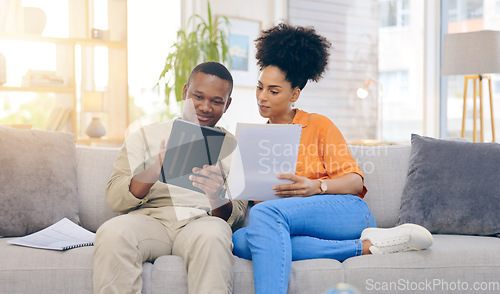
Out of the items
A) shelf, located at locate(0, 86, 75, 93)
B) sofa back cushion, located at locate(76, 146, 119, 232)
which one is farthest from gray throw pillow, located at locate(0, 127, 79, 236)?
shelf, located at locate(0, 86, 75, 93)

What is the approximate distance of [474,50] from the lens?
337 cm

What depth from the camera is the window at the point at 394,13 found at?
4.84 m

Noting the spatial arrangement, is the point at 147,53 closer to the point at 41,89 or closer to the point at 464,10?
the point at 41,89

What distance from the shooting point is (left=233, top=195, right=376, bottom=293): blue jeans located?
61.4 inches

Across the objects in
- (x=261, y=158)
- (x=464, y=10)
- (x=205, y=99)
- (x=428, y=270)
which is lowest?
(x=428, y=270)

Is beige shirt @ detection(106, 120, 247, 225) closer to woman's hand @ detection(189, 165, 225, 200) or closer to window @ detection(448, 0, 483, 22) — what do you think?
woman's hand @ detection(189, 165, 225, 200)

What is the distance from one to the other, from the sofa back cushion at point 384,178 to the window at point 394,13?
2908mm

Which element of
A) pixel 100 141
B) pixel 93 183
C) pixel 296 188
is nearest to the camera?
pixel 296 188

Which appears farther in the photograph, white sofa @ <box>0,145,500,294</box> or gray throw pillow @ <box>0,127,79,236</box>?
gray throw pillow @ <box>0,127,79,236</box>

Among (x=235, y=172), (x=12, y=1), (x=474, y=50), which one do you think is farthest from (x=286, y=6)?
(x=235, y=172)

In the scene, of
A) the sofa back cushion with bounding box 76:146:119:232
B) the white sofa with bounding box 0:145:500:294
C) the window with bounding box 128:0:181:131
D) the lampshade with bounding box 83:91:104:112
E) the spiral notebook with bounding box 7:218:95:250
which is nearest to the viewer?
the white sofa with bounding box 0:145:500:294

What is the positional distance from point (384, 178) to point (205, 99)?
0.86 m

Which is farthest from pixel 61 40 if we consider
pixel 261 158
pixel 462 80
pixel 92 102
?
pixel 462 80

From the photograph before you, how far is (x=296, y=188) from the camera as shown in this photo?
1.79m
